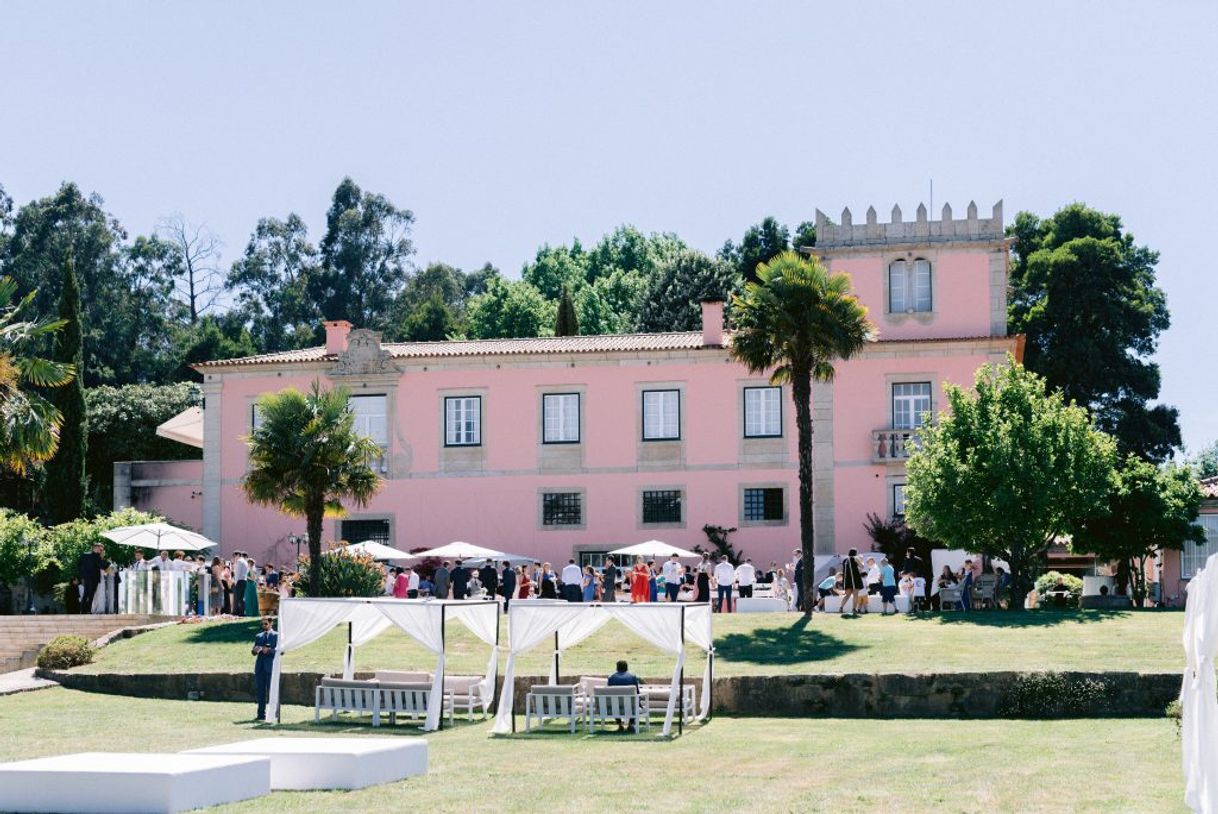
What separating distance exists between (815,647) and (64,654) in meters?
13.3

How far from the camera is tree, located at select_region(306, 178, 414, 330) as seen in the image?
76875 mm

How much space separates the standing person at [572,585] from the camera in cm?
3169

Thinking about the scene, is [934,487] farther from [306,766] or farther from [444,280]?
[444,280]

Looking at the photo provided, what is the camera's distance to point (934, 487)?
3206cm

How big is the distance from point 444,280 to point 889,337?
138 ft

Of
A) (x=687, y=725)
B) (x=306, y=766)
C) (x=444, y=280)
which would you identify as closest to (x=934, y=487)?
(x=687, y=725)

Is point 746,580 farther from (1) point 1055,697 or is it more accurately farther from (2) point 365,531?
(2) point 365,531

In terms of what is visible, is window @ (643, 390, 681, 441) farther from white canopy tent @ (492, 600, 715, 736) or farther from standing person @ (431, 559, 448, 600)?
white canopy tent @ (492, 600, 715, 736)

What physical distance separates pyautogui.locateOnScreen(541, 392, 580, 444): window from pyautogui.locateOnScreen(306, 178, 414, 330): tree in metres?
34.8

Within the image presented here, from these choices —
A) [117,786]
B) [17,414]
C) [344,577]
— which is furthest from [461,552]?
[117,786]

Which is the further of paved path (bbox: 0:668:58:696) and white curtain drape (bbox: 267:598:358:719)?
paved path (bbox: 0:668:58:696)

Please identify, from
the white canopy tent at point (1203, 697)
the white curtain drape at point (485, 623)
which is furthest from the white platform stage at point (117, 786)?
the white curtain drape at point (485, 623)

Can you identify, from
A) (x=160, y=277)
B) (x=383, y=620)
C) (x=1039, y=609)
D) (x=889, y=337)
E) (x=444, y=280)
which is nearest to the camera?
(x=383, y=620)

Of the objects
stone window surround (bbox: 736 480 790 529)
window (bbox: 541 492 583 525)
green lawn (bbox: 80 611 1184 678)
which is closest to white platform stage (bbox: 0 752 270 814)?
green lawn (bbox: 80 611 1184 678)
